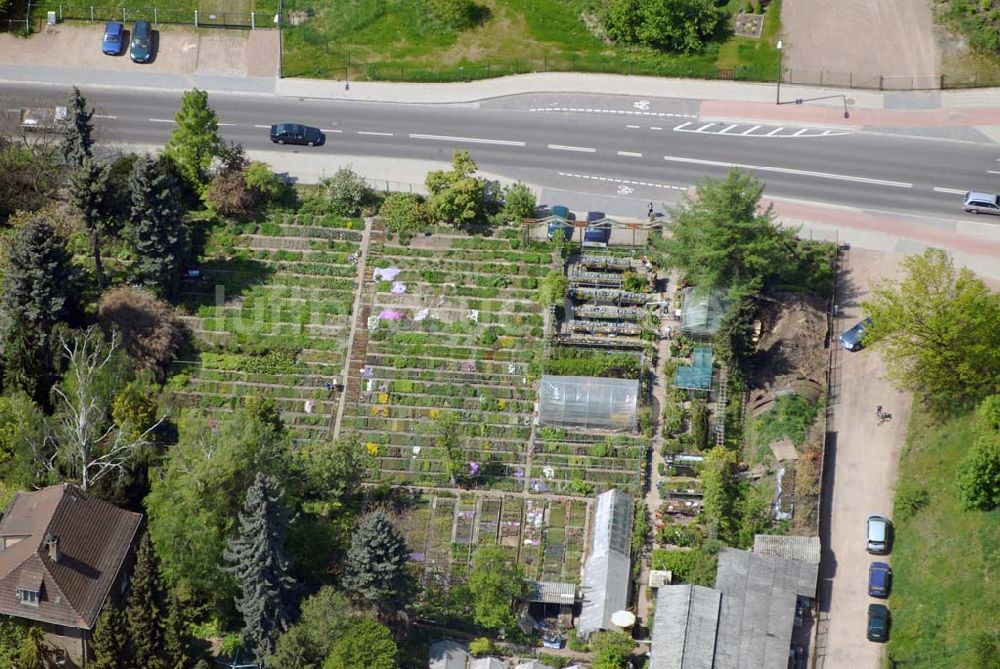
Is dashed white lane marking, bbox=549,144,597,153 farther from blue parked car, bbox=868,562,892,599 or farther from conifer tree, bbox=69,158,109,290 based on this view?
blue parked car, bbox=868,562,892,599

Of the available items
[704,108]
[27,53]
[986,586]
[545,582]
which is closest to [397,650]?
[545,582]

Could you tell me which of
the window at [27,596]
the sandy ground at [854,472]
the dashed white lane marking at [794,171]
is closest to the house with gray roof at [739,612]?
the sandy ground at [854,472]

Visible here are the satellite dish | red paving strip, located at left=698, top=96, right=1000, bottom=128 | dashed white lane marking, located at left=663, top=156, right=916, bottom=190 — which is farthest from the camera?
red paving strip, located at left=698, top=96, right=1000, bottom=128

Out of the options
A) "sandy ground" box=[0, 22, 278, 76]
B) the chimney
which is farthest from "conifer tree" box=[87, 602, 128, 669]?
"sandy ground" box=[0, 22, 278, 76]

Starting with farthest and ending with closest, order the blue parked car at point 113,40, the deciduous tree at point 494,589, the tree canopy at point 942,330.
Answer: the blue parked car at point 113,40 → the tree canopy at point 942,330 → the deciduous tree at point 494,589

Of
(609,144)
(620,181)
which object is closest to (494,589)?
(620,181)

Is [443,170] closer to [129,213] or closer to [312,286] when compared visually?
[312,286]

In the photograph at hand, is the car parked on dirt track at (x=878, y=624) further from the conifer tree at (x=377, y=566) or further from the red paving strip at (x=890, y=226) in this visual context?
the conifer tree at (x=377, y=566)
